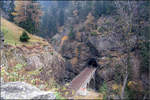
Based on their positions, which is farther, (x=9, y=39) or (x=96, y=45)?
(x=96, y=45)

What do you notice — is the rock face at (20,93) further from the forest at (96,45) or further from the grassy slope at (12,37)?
the grassy slope at (12,37)

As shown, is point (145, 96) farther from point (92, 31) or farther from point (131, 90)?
point (92, 31)

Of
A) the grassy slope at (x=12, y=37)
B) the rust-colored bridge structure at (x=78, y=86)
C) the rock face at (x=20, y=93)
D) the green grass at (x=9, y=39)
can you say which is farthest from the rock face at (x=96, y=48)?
the rock face at (x=20, y=93)

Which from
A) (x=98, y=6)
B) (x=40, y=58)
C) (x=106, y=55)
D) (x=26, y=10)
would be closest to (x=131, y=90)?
(x=106, y=55)

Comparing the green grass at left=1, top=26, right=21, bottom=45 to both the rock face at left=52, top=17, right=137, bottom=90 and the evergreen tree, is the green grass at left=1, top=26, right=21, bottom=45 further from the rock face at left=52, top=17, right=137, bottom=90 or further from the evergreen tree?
the rock face at left=52, top=17, right=137, bottom=90

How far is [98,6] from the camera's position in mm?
35719

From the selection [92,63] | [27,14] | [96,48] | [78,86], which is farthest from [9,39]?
[92,63]

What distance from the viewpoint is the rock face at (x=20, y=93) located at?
9.80 feet

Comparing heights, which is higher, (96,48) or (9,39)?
(9,39)

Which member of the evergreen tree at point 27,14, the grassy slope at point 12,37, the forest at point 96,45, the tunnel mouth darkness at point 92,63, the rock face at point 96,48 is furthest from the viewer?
the tunnel mouth darkness at point 92,63

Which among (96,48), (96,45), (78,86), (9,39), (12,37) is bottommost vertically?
(78,86)

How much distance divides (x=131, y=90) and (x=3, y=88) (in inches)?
781

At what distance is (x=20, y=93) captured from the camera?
315 centimetres

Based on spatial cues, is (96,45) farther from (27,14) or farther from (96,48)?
(27,14)
